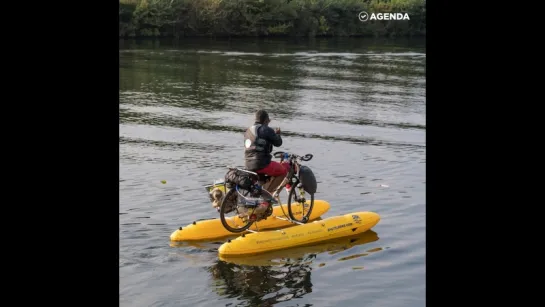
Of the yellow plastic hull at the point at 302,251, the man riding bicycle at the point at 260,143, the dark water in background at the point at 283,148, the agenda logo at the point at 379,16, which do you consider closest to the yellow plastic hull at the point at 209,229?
the dark water in background at the point at 283,148

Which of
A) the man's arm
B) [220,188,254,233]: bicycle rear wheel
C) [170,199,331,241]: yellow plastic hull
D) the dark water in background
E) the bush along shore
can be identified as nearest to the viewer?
the dark water in background

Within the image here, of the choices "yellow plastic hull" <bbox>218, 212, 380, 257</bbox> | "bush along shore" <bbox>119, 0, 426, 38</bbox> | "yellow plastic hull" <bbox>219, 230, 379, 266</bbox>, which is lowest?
"yellow plastic hull" <bbox>219, 230, 379, 266</bbox>

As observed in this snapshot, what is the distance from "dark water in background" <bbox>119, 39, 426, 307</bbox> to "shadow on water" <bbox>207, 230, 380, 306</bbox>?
33mm

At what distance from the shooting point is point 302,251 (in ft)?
45.0

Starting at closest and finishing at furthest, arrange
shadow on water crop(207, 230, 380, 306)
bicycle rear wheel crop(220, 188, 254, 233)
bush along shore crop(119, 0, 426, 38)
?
shadow on water crop(207, 230, 380, 306)
bicycle rear wheel crop(220, 188, 254, 233)
bush along shore crop(119, 0, 426, 38)

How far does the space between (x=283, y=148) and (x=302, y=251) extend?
33.4 feet

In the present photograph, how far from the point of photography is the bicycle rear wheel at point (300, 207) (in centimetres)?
1480

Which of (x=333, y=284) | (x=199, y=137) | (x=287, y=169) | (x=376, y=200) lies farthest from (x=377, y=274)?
(x=199, y=137)

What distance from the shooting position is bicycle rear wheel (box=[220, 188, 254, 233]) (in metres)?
13.5

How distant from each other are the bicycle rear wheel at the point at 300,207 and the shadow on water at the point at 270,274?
997 millimetres

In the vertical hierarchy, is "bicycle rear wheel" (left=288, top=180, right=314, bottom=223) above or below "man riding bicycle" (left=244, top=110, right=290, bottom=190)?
below

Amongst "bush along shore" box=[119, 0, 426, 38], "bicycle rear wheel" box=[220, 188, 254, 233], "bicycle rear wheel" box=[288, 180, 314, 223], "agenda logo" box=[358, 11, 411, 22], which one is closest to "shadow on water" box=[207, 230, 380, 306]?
"bicycle rear wheel" box=[220, 188, 254, 233]

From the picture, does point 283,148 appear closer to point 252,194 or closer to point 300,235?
point 300,235

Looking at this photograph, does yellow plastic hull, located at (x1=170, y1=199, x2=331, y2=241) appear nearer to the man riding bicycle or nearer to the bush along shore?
the man riding bicycle
